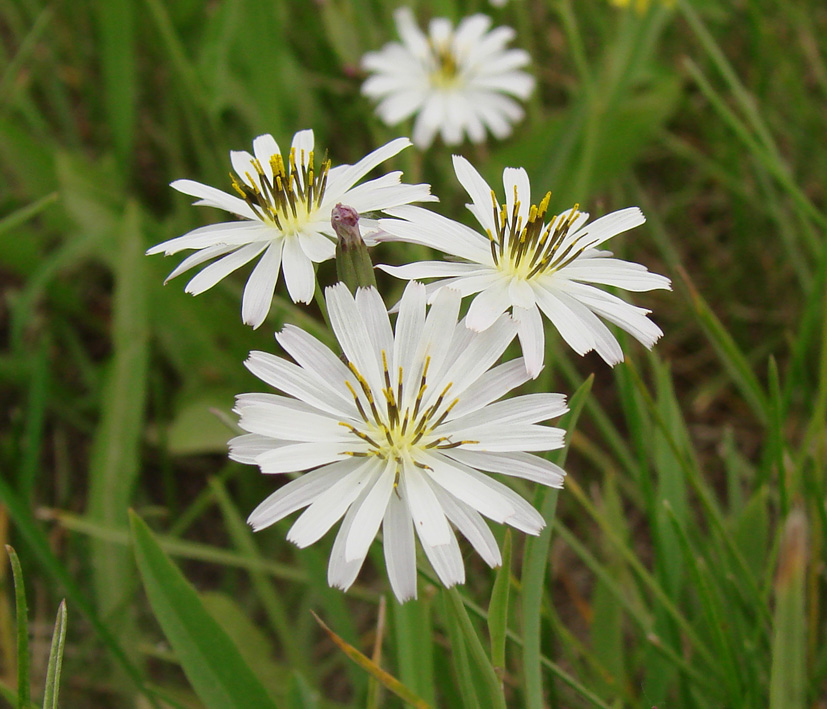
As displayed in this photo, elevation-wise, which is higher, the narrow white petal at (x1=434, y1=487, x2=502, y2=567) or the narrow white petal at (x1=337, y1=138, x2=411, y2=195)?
the narrow white petal at (x1=337, y1=138, x2=411, y2=195)

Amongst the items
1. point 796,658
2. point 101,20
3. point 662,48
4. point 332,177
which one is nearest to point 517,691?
point 796,658

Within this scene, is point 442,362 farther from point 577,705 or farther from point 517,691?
point 577,705

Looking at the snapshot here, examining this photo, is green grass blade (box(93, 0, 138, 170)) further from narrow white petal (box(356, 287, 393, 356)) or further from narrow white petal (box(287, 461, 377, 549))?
narrow white petal (box(287, 461, 377, 549))

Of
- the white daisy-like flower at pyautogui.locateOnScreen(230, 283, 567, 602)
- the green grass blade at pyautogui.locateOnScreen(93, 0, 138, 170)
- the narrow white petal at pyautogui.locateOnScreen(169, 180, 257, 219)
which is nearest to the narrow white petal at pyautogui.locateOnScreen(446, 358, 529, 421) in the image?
the white daisy-like flower at pyautogui.locateOnScreen(230, 283, 567, 602)

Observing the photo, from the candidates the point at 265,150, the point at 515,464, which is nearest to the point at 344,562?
the point at 515,464

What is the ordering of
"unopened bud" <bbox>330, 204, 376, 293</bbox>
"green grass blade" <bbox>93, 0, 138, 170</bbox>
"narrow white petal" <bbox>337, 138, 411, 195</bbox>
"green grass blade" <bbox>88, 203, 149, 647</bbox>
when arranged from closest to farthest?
"unopened bud" <bbox>330, 204, 376, 293</bbox> < "narrow white petal" <bbox>337, 138, 411, 195</bbox> < "green grass blade" <bbox>88, 203, 149, 647</bbox> < "green grass blade" <bbox>93, 0, 138, 170</bbox>
